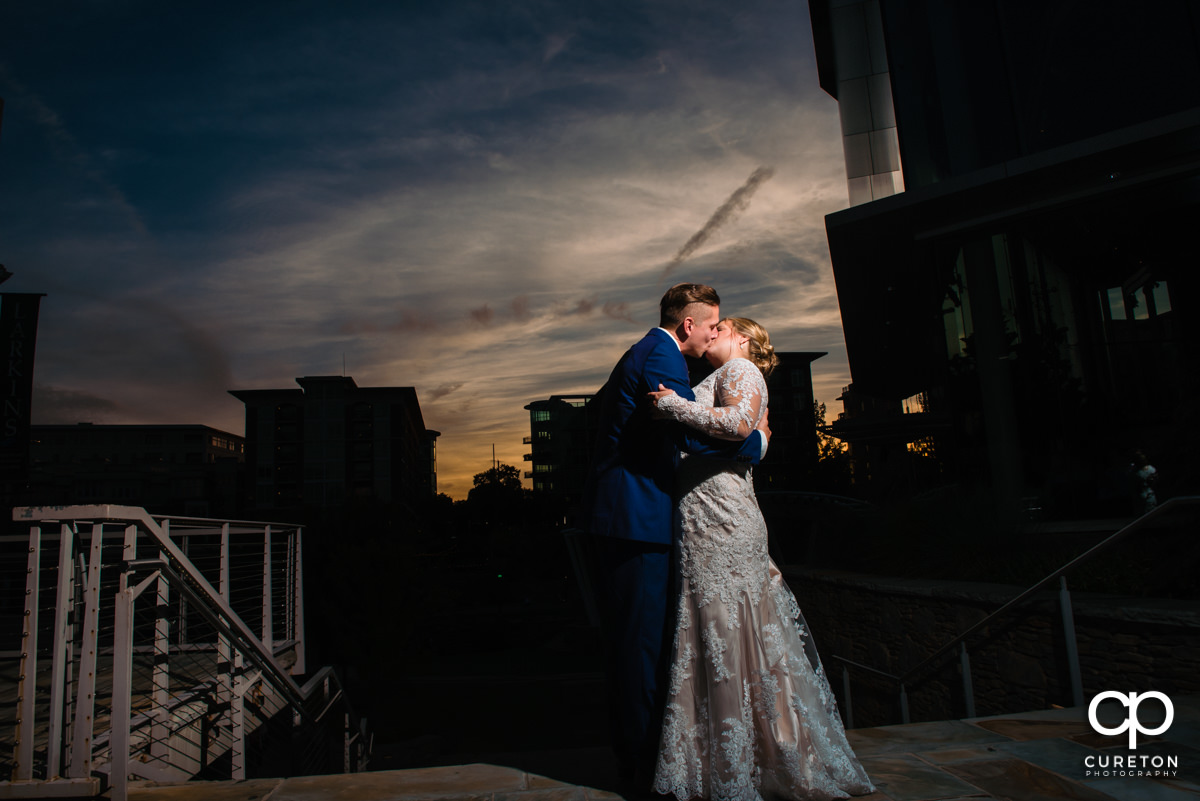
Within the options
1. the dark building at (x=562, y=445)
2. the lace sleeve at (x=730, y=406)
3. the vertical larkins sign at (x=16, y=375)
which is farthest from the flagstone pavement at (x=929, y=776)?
the dark building at (x=562, y=445)

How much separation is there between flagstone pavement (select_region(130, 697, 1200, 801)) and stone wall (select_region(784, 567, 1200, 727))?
1.49 meters

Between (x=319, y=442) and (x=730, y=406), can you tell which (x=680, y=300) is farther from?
(x=319, y=442)

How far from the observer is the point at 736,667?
2.69 m

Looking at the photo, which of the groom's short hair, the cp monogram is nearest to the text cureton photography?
the cp monogram

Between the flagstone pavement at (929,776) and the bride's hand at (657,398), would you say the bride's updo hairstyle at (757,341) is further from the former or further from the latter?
the flagstone pavement at (929,776)

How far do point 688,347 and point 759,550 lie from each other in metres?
0.91

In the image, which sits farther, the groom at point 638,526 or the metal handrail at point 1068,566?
the metal handrail at point 1068,566

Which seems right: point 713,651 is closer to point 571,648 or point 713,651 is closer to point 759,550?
point 759,550

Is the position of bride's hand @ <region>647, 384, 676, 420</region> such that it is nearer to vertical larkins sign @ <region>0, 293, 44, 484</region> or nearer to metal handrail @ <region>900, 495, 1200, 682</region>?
metal handrail @ <region>900, 495, 1200, 682</region>

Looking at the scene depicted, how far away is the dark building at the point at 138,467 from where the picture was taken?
8550 centimetres

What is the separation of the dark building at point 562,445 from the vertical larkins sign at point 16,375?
55.5 m

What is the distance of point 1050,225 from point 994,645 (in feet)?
35.0

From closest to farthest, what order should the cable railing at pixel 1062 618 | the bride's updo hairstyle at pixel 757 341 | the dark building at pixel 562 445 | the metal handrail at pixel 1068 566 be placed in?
the bride's updo hairstyle at pixel 757 341 < the metal handrail at pixel 1068 566 < the cable railing at pixel 1062 618 < the dark building at pixel 562 445

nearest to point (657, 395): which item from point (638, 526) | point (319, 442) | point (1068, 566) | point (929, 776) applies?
point (638, 526)
